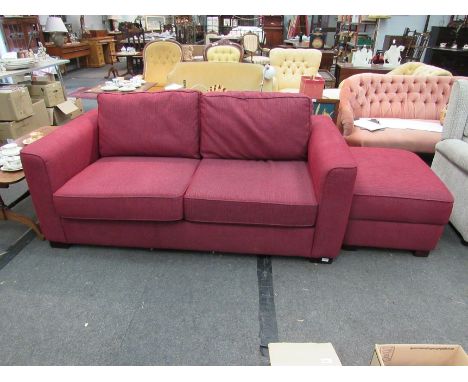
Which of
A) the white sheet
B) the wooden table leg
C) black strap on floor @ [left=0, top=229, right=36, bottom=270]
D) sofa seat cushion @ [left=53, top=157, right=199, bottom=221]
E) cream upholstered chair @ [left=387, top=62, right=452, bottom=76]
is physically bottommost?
black strap on floor @ [left=0, top=229, right=36, bottom=270]

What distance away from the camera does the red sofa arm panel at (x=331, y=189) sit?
1.56 m

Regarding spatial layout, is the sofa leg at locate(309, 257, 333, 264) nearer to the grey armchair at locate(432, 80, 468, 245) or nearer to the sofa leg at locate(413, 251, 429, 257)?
the sofa leg at locate(413, 251, 429, 257)

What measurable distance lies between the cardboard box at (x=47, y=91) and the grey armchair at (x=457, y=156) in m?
3.96

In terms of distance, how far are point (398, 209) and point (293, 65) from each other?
111 inches

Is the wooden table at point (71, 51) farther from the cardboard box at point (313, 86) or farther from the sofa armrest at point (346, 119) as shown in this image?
the sofa armrest at point (346, 119)

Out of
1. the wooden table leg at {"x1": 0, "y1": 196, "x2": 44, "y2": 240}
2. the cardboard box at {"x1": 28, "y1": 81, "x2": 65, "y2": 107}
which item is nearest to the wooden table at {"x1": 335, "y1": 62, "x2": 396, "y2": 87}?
the cardboard box at {"x1": 28, "y1": 81, "x2": 65, "y2": 107}

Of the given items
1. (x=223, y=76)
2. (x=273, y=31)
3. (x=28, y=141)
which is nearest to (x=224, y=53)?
(x=223, y=76)

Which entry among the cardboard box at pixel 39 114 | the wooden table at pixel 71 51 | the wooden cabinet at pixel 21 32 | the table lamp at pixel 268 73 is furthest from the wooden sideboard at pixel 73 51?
the table lamp at pixel 268 73

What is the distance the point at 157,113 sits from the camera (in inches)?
80.4

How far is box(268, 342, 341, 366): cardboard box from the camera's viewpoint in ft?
3.63

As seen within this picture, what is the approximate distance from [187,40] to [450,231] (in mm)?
7914

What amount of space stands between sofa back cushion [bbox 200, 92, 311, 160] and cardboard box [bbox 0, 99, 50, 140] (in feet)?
7.69

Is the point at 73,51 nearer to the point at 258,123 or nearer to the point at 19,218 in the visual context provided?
the point at 19,218

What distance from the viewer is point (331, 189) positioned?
1.58 metres
